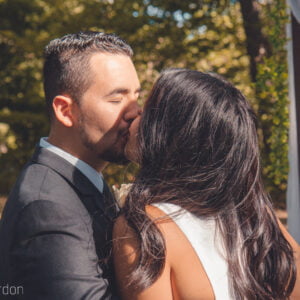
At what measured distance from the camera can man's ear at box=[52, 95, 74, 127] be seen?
7.43ft

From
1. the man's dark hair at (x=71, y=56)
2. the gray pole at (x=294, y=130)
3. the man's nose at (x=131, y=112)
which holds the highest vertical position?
the man's dark hair at (x=71, y=56)

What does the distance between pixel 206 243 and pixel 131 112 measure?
0.86 metres

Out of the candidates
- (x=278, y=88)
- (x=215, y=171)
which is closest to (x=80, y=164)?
(x=215, y=171)

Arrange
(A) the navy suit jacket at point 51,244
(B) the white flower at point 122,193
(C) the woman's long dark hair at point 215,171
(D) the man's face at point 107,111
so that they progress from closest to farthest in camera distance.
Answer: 1. (A) the navy suit jacket at point 51,244
2. (C) the woman's long dark hair at point 215,171
3. (B) the white flower at point 122,193
4. (D) the man's face at point 107,111

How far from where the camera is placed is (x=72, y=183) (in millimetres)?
1949

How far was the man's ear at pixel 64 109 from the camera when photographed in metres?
2.27

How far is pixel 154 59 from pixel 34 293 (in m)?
7.57

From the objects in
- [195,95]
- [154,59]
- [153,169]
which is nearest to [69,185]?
[153,169]

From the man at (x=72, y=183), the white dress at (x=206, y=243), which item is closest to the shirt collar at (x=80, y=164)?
the man at (x=72, y=183)

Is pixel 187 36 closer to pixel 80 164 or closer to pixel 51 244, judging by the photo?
pixel 80 164

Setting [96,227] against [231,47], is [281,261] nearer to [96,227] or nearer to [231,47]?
[96,227]

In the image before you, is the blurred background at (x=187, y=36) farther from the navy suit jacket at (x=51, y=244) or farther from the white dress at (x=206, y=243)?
the white dress at (x=206, y=243)

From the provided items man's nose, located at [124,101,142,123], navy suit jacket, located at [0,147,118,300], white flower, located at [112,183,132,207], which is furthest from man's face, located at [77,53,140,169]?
navy suit jacket, located at [0,147,118,300]

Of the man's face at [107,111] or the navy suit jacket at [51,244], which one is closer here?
the navy suit jacket at [51,244]
